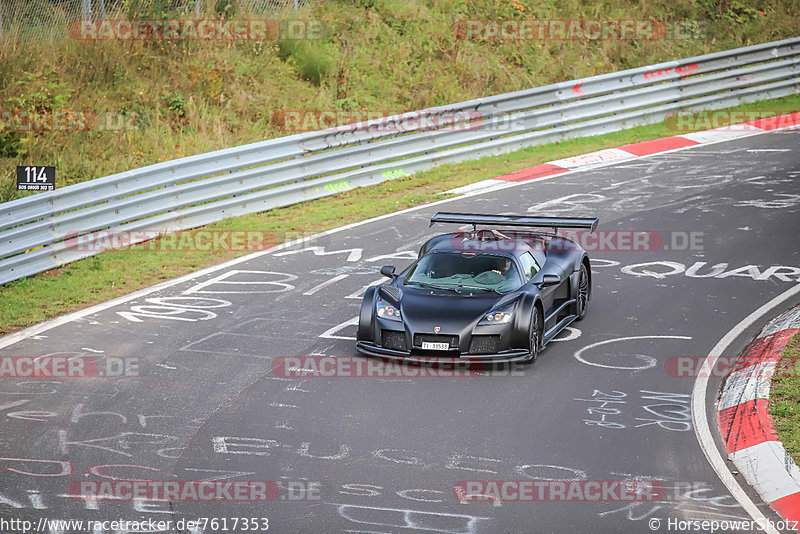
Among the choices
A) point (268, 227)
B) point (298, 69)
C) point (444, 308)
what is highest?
point (298, 69)

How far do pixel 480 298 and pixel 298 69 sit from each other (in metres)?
13.6

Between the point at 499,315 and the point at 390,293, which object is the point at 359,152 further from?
the point at 499,315

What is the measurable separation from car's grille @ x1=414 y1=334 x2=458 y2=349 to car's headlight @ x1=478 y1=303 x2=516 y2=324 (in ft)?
1.17

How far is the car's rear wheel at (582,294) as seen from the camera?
40.9ft

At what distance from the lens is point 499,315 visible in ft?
35.4

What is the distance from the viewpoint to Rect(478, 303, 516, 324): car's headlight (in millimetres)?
10742

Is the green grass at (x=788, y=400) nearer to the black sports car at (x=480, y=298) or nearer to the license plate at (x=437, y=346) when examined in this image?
the black sports car at (x=480, y=298)

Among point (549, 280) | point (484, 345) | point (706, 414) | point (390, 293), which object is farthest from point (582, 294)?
point (706, 414)

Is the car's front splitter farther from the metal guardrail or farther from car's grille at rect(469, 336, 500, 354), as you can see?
the metal guardrail

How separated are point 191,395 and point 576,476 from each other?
4.03 meters

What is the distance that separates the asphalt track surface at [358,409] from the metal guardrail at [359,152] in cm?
209

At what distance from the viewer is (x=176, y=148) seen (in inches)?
760

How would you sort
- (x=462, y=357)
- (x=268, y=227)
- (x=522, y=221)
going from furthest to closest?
(x=268, y=227) → (x=522, y=221) → (x=462, y=357)

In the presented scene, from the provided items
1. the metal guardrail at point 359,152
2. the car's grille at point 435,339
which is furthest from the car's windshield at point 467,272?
the metal guardrail at point 359,152
